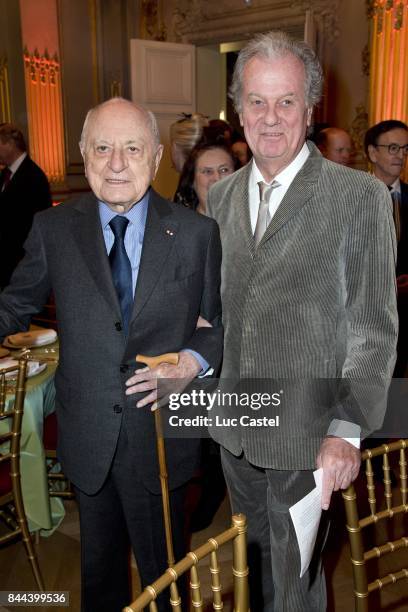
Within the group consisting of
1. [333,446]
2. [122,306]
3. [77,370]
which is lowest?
[333,446]

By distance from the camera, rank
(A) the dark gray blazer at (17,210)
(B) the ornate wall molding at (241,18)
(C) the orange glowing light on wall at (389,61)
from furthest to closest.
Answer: (B) the ornate wall molding at (241,18) < (C) the orange glowing light on wall at (389,61) < (A) the dark gray blazer at (17,210)

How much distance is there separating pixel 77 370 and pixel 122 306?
0.20 meters

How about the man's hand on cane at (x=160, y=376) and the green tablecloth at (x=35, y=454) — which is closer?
the man's hand on cane at (x=160, y=376)

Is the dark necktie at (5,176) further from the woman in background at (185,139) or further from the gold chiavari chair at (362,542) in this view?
the gold chiavari chair at (362,542)

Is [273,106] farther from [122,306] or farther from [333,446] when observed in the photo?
[333,446]

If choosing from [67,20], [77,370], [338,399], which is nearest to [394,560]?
[338,399]

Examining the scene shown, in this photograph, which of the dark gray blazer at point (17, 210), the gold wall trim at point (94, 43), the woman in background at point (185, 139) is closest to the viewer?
the woman in background at point (185, 139)

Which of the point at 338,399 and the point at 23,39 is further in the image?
the point at 23,39

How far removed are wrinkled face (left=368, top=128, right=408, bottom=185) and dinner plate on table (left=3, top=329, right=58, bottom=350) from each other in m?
1.99

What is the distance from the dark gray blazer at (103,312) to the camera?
1513 millimetres

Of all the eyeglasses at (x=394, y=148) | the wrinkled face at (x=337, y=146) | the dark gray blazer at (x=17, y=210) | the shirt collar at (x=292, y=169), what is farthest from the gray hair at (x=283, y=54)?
the dark gray blazer at (x=17, y=210)

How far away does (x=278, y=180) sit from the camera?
157 centimetres

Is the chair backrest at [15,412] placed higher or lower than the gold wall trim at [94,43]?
lower

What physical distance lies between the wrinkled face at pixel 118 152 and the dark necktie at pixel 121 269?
0.08 meters
